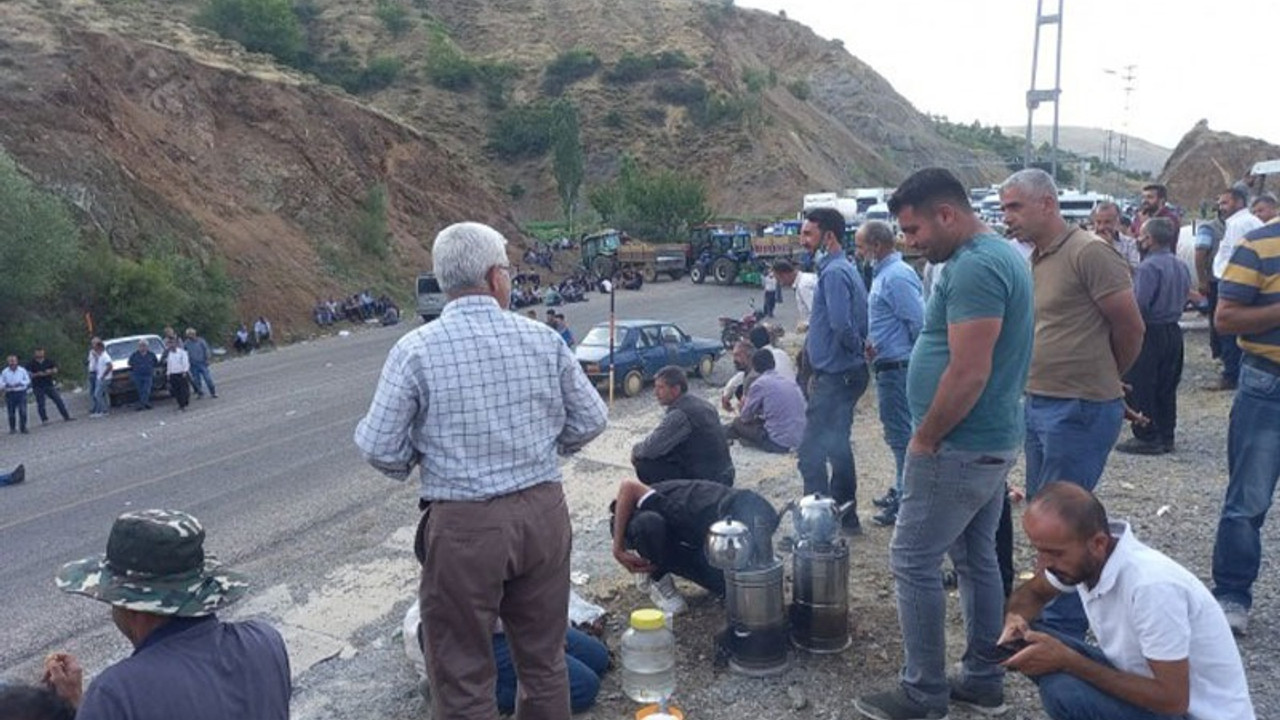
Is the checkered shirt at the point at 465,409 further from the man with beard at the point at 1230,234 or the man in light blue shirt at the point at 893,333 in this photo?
the man with beard at the point at 1230,234

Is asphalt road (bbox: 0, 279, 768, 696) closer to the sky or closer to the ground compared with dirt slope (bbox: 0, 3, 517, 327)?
closer to the ground

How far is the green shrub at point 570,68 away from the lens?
238 feet

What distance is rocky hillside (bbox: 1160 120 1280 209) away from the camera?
168 feet

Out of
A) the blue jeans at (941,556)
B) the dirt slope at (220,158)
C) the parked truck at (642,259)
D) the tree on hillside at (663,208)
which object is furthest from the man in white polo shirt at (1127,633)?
the tree on hillside at (663,208)

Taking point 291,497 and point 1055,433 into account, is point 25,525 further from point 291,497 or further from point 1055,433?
point 1055,433

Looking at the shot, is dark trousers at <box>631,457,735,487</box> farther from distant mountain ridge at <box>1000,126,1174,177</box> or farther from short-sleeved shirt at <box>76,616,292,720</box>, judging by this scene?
distant mountain ridge at <box>1000,126,1174,177</box>

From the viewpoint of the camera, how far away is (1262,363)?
429cm

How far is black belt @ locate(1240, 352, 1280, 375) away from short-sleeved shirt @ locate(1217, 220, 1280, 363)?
14mm

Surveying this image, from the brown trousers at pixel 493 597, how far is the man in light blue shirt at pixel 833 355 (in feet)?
9.77

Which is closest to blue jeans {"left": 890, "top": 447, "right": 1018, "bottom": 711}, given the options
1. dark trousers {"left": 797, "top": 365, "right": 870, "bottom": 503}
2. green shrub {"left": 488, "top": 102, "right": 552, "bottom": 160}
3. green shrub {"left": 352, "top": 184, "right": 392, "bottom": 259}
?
dark trousers {"left": 797, "top": 365, "right": 870, "bottom": 503}

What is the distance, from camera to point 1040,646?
300 centimetres

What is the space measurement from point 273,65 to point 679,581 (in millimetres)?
42654

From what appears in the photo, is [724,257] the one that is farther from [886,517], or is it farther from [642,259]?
[886,517]

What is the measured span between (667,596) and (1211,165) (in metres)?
56.5
